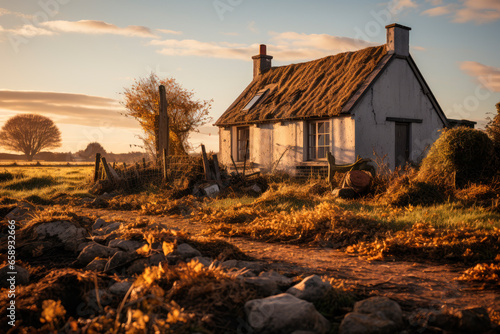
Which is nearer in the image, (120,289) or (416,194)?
(120,289)

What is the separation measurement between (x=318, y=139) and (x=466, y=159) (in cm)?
665

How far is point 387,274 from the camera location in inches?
199

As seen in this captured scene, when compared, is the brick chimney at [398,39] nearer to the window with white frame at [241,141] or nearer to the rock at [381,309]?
the window with white frame at [241,141]

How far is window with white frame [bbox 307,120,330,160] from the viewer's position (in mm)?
16094

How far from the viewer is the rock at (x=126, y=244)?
5199 millimetres

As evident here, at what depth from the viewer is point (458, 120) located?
1997cm

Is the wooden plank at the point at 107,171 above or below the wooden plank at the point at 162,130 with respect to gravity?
below

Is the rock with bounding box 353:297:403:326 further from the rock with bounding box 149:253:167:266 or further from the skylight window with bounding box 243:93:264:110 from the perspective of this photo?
the skylight window with bounding box 243:93:264:110

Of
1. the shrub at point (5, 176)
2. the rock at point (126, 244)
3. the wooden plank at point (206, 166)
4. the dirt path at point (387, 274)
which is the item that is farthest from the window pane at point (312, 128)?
the shrub at point (5, 176)

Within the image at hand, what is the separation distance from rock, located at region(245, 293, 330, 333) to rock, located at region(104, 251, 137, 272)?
189 cm

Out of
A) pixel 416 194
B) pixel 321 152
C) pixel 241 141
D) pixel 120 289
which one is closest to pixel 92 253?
pixel 120 289

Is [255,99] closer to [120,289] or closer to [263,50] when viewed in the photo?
[263,50]

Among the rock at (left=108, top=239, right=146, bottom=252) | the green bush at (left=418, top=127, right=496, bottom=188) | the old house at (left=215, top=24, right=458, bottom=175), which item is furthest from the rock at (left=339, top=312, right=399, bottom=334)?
the old house at (left=215, top=24, right=458, bottom=175)

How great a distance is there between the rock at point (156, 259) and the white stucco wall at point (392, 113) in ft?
38.3
